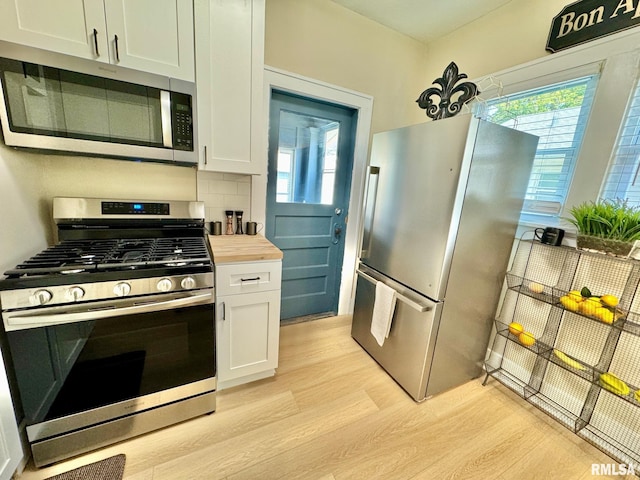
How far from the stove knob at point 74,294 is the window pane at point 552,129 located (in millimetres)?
2268

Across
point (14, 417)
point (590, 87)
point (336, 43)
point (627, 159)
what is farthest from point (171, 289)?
point (590, 87)

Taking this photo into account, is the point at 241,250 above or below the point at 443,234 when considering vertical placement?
below

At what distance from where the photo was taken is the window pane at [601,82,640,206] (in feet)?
4.59

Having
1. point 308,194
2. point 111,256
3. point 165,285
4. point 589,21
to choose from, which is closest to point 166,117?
point 111,256

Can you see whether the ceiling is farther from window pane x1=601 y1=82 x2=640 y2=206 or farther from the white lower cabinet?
the white lower cabinet

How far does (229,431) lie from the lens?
1429 millimetres

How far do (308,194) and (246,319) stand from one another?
1.25 metres

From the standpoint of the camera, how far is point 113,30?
1.22m

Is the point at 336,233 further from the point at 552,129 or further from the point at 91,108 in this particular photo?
the point at 91,108

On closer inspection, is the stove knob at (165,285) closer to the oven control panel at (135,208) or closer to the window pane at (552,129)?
the oven control panel at (135,208)

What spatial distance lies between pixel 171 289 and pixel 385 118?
2239 mm

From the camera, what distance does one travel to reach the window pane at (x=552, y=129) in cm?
161

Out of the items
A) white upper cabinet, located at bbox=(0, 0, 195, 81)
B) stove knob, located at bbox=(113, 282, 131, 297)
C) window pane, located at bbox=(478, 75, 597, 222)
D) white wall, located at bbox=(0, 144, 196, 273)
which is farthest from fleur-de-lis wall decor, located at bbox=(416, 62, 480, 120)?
stove knob, located at bbox=(113, 282, 131, 297)

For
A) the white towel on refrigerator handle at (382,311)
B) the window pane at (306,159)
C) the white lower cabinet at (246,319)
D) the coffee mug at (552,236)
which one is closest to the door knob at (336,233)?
the window pane at (306,159)
